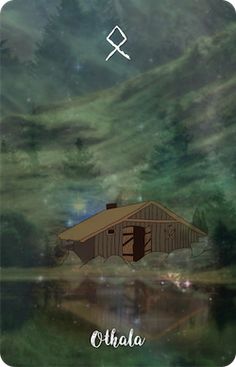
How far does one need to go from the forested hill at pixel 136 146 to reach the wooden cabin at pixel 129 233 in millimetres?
19

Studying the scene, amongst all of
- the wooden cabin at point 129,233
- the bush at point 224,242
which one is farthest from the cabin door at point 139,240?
the bush at point 224,242

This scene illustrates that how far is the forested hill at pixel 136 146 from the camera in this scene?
0.90 meters

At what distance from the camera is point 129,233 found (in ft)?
2.93

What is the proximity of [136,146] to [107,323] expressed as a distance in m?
0.30

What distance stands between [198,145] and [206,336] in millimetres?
319

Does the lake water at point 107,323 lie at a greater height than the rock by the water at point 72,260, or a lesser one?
lesser

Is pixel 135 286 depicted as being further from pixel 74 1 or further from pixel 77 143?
pixel 74 1

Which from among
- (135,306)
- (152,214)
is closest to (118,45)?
(152,214)

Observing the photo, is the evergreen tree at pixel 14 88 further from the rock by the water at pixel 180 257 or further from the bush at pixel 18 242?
the rock by the water at pixel 180 257

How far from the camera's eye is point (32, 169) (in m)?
0.90

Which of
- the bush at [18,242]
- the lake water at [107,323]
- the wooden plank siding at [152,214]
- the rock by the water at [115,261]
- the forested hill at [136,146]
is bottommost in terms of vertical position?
the lake water at [107,323]

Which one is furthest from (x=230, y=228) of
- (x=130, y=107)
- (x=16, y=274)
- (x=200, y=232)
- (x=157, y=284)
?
(x=16, y=274)

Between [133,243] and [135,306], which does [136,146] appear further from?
[135,306]

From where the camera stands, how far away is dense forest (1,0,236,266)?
90 cm
